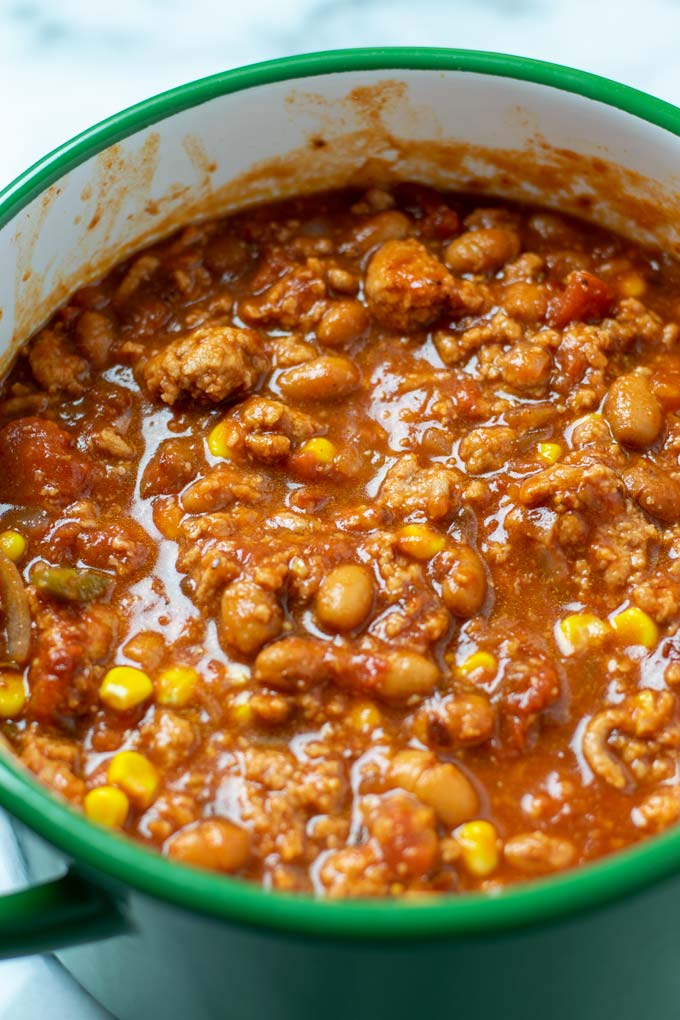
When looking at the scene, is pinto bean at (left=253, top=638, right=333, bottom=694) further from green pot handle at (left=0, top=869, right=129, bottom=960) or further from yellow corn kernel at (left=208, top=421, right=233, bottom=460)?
green pot handle at (left=0, top=869, right=129, bottom=960)

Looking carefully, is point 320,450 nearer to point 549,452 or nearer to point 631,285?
point 549,452

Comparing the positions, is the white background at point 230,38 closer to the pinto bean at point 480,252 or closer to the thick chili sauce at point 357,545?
the thick chili sauce at point 357,545

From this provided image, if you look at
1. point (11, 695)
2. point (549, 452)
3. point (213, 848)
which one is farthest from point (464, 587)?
point (11, 695)

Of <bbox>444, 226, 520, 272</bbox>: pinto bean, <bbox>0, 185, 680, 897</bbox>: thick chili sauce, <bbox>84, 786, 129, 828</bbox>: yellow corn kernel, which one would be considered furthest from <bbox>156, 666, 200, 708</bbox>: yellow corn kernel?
<bbox>444, 226, 520, 272</bbox>: pinto bean

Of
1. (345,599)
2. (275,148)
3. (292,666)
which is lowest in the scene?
(292,666)

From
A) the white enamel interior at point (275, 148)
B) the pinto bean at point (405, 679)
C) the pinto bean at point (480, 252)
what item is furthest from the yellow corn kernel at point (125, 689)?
the pinto bean at point (480, 252)

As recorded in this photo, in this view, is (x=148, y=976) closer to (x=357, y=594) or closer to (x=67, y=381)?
(x=357, y=594)

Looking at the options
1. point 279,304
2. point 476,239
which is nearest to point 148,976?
point 279,304
